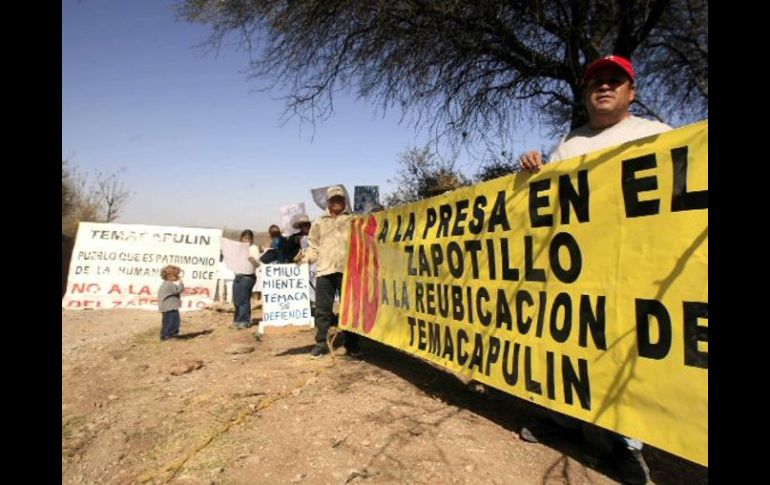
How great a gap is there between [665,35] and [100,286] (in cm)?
1371

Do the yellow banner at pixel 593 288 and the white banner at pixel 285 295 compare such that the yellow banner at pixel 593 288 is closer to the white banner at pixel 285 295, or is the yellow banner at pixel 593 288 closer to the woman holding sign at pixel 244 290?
the white banner at pixel 285 295

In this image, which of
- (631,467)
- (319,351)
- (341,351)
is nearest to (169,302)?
(319,351)

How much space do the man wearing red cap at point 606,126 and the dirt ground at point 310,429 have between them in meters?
0.13

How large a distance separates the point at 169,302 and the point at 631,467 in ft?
24.6

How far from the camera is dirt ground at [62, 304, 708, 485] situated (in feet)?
8.82

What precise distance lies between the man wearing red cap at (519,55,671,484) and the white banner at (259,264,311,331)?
5407mm

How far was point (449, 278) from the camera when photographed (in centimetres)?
364

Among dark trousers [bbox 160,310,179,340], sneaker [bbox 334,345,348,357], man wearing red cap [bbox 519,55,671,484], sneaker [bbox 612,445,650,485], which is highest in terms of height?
man wearing red cap [bbox 519,55,671,484]

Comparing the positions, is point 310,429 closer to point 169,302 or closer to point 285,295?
point 285,295

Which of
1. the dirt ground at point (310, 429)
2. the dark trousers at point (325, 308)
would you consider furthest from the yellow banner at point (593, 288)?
the dark trousers at point (325, 308)

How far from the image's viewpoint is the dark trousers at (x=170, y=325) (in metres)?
8.08

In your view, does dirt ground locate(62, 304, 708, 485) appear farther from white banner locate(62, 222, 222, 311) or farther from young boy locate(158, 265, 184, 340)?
white banner locate(62, 222, 222, 311)

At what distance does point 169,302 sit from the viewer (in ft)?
26.2

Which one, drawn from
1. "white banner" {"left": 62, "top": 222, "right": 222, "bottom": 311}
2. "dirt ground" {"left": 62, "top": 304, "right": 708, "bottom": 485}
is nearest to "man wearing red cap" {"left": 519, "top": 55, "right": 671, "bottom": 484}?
"dirt ground" {"left": 62, "top": 304, "right": 708, "bottom": 485}
